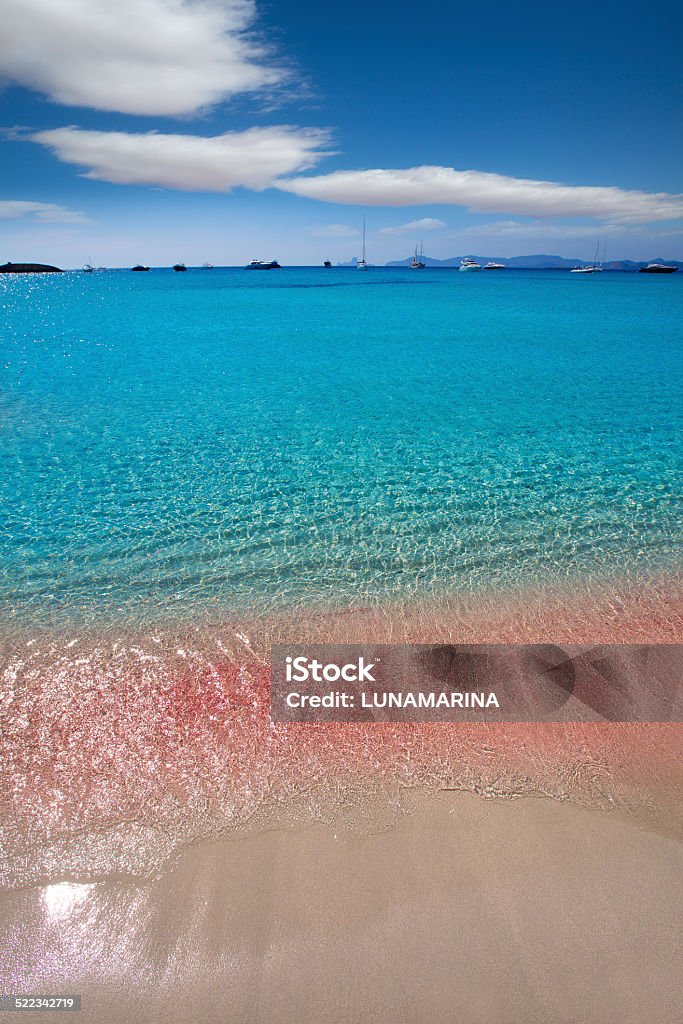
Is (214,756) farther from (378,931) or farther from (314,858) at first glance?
(378,931)

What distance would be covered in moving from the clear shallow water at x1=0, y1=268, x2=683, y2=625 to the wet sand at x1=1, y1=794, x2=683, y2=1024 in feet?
15.8

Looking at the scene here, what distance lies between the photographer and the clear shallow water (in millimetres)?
10633

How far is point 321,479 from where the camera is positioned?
50.1 feet

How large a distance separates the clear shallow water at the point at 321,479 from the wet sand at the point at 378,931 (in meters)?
4.82

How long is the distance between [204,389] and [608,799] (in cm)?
2565

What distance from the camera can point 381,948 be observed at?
473 cm

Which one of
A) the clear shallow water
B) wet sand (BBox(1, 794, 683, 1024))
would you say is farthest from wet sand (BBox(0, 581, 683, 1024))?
the clear shallow water

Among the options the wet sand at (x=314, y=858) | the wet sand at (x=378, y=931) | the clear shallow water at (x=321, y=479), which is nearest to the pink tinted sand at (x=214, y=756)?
the wet sand at (x=314, y=858)

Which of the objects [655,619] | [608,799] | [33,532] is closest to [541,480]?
[655,619]

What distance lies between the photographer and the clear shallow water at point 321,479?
34.9ft

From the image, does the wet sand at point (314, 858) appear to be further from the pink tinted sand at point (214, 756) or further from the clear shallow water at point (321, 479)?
the clear shallow water at point (321, 479)

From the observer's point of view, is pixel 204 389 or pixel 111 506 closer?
pixel 111 506

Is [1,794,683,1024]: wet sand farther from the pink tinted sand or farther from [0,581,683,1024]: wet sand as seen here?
the pink tinted sand

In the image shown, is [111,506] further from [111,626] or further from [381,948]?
[381,948]
